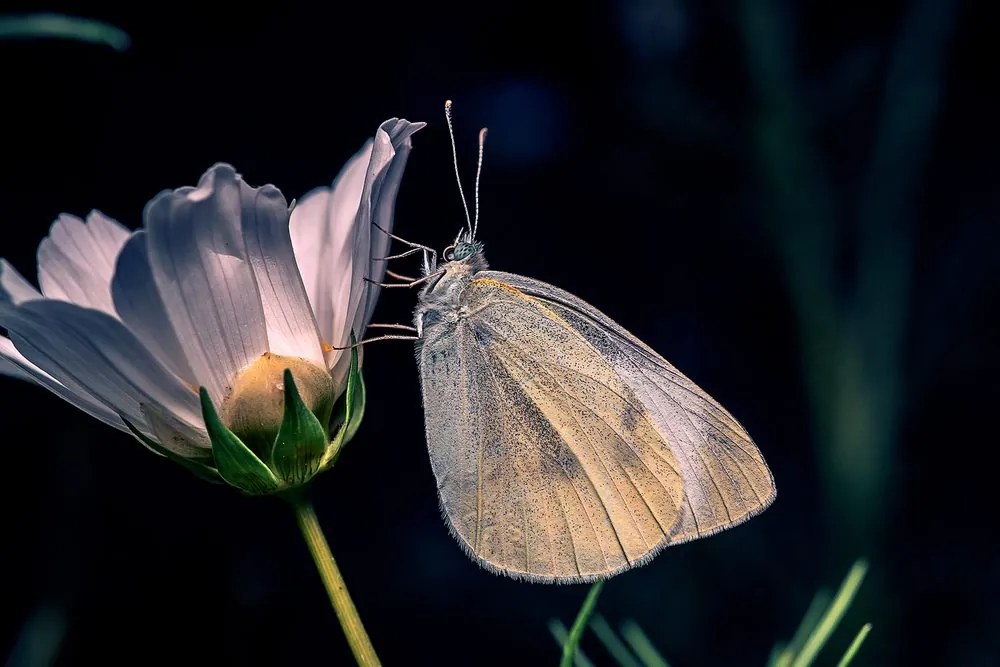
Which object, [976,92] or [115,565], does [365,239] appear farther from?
[976,92]

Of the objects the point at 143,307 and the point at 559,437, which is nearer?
the point at 143,307

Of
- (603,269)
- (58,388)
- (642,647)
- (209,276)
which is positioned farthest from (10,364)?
(603,269)

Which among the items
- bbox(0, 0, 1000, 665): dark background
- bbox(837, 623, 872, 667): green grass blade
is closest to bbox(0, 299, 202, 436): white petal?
bbox(837, 623, 872, 667): green grass blade

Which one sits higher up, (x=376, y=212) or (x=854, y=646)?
(x=376, y=212)

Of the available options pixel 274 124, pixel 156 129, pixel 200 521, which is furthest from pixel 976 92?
pixel 200 521

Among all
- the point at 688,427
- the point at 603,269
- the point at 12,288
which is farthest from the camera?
the point at 603,269

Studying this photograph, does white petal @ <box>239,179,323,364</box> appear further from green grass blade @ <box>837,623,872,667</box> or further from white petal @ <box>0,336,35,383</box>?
green grass blade @ <box>837,623,872,667</box>

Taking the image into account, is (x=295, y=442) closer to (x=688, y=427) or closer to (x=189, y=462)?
(x=189, y=462)
